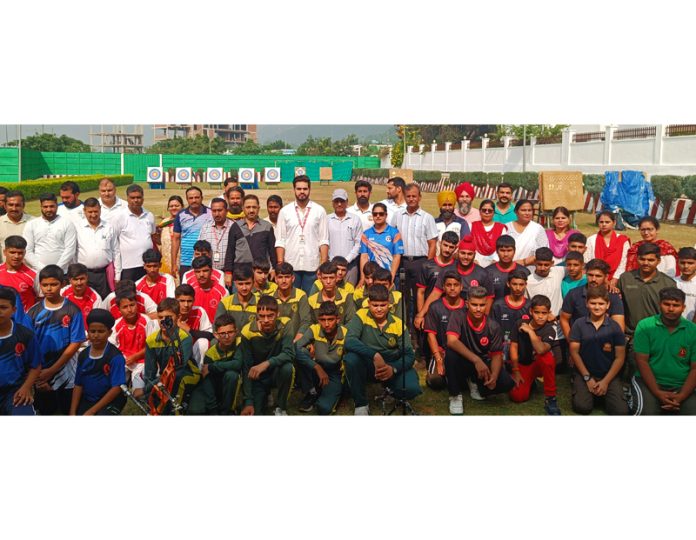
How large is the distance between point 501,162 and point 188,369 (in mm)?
8876

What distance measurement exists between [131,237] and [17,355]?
6.86 feet

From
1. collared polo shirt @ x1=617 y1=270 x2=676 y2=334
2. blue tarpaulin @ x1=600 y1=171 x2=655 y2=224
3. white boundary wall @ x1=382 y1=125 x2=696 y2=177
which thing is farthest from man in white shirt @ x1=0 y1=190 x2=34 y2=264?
blue tarpaulin @ x1=600 y1=171 x2=655 y2=224

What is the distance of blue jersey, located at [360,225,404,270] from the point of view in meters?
7.00

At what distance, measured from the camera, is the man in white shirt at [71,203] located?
692cm

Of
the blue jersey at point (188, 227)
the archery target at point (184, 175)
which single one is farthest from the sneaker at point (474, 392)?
the archery target at point (184, 175)

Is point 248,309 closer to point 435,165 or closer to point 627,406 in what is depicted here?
point 627,406

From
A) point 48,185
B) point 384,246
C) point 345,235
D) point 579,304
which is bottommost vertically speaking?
point 579,304

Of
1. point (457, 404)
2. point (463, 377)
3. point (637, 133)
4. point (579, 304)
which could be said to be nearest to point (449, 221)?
point (579, 304)

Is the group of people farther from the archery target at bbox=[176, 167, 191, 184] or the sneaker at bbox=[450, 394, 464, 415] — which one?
the archery target at bbox=[176, 167, 191, 184]

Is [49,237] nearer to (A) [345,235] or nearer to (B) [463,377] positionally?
(A) [345,235]

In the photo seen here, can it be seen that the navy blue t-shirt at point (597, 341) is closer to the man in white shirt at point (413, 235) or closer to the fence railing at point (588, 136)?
the man in white shirt at point (413, 235)

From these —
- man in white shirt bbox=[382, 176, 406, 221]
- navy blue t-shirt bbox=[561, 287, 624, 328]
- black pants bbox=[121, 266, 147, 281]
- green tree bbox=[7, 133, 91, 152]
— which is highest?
green tree bbox=[7, 133, 91, 152]

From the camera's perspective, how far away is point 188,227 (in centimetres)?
722

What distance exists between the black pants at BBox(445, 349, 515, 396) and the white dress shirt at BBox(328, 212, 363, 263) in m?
1.79
